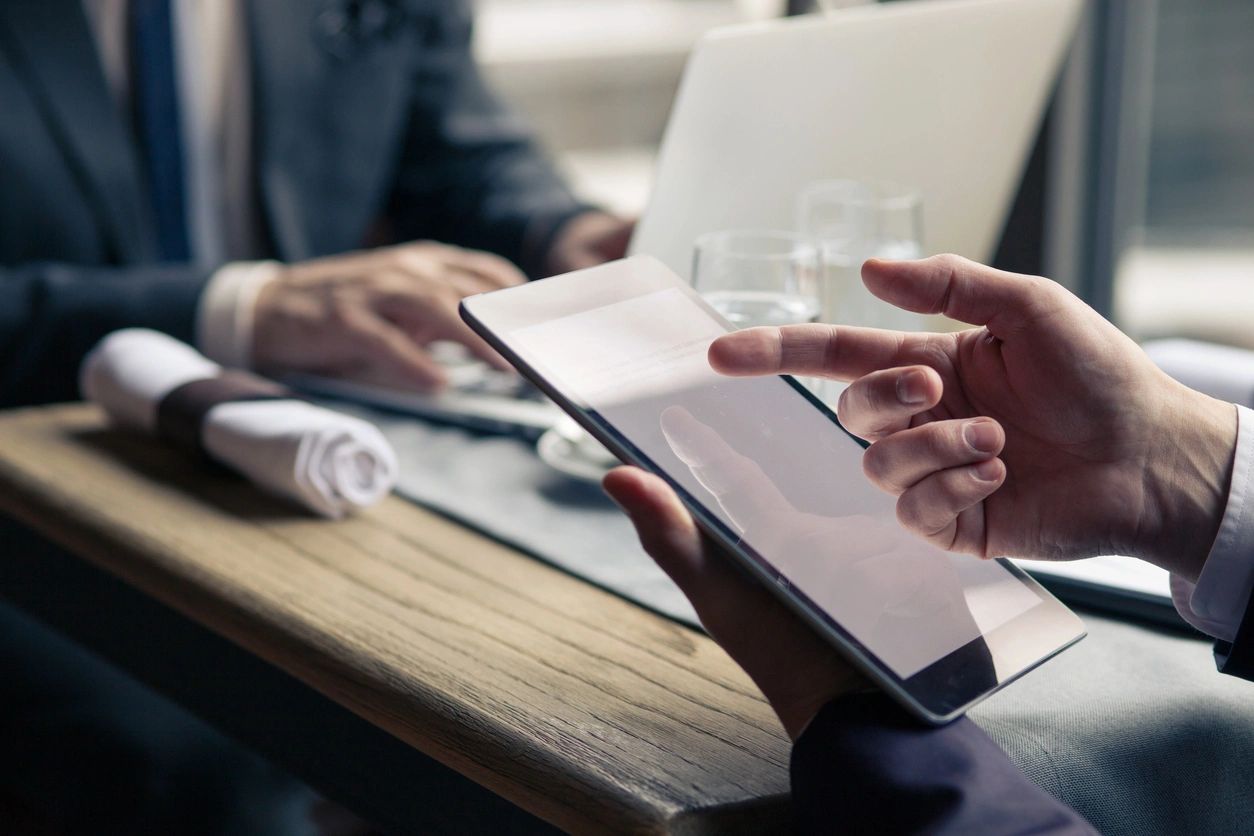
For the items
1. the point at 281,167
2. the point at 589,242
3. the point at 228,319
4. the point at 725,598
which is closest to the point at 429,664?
the point at 725,598

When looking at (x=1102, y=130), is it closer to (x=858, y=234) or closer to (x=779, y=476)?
(x=858, y=234)

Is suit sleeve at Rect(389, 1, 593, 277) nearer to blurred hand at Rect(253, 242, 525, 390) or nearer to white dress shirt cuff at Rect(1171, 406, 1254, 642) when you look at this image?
blurred hand at Rect(253, 242, 525, 390)

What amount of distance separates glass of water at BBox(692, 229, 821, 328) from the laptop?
9cm

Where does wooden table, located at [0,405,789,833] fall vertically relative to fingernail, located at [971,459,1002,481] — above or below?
below

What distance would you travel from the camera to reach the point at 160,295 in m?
0.94

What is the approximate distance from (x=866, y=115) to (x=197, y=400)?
1.54ft

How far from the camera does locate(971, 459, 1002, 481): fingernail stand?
0.40 meters

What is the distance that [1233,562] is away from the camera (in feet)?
1.41

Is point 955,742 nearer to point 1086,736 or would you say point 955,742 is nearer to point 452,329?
point 1086,736

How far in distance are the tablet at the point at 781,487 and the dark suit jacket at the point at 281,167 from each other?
626 mm

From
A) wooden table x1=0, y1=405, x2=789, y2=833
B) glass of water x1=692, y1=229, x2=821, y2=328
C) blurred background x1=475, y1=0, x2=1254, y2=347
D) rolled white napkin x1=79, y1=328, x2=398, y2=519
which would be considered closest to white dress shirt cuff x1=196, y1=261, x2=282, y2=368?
rolled white napkin x1=79, y1=328, x2=398, y2=519

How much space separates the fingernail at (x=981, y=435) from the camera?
1.28 feet

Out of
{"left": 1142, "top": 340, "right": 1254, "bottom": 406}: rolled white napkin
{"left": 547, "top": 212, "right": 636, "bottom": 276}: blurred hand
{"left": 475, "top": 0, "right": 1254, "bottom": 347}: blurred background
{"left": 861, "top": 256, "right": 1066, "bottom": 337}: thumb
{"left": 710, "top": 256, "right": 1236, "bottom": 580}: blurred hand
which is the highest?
{"left": 861, "top": 256, "right": 1066, "bottom": 337}: thumb

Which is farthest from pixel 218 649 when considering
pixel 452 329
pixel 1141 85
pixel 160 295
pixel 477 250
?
pixel 1141 85
